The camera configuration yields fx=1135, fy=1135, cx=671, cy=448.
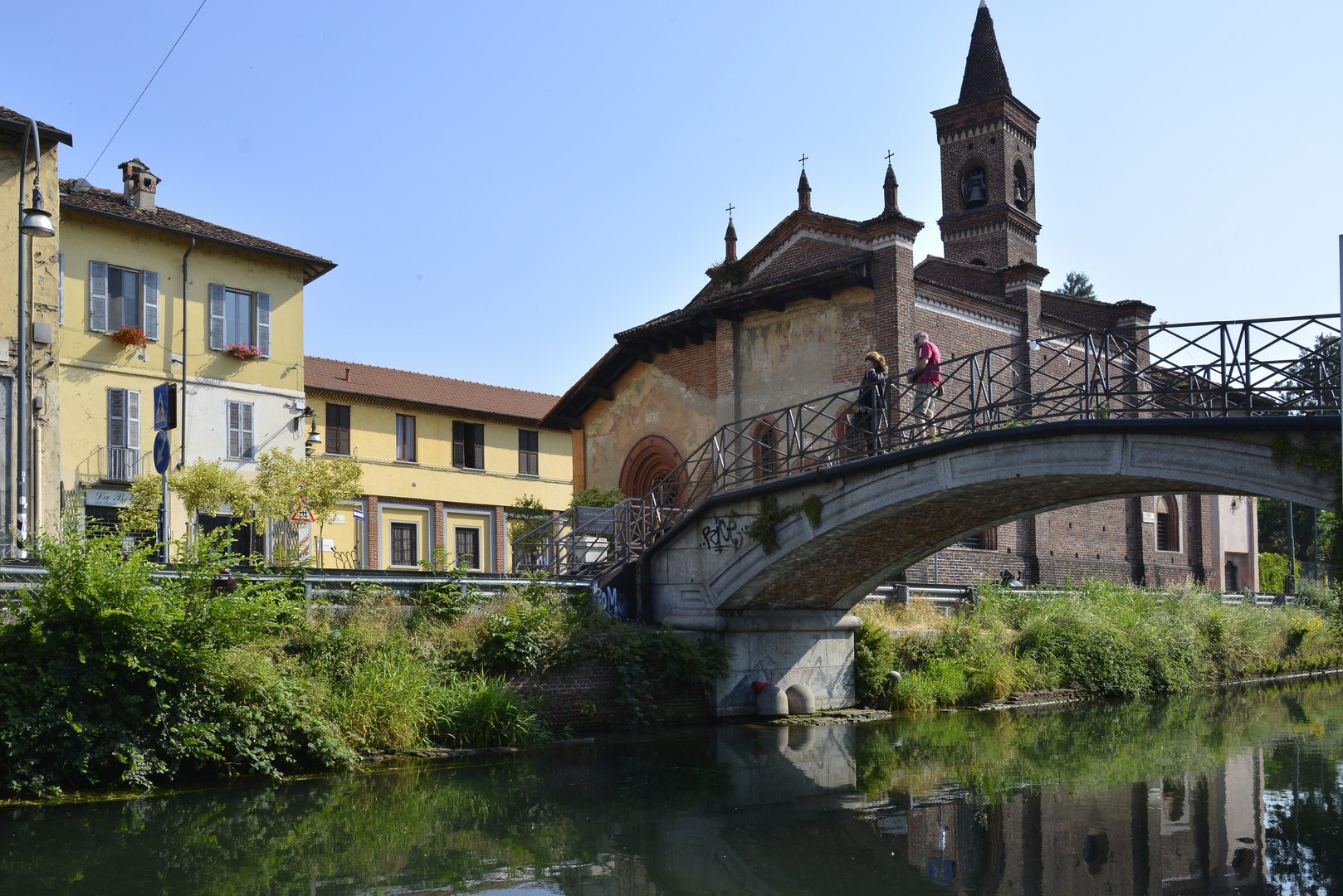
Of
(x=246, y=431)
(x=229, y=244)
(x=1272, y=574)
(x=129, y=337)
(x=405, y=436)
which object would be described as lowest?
(x=1272, y=574)

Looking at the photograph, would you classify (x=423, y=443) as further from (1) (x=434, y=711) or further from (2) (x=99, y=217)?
(1) (x=434, y=711)

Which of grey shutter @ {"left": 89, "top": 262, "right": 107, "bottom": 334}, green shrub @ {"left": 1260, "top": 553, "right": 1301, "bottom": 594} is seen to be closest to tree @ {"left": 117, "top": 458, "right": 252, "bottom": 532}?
grey shutter @ {"left": 89, "top": 262, "right": 107, "bottom": 334}

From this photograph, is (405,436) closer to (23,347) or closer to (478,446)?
(478,446)

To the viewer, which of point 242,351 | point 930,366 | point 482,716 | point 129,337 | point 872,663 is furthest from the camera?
point 242,351

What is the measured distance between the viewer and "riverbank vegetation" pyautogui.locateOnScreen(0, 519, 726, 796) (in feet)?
34.7

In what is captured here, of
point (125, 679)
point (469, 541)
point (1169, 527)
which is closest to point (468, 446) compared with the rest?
point (469, 541)

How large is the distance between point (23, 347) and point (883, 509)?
11.3 m

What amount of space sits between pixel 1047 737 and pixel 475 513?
2393cm

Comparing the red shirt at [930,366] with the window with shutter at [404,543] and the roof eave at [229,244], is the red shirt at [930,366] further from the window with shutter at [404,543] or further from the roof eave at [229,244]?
the window with shutter at [404,543]

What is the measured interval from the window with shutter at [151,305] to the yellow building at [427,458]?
847 cm

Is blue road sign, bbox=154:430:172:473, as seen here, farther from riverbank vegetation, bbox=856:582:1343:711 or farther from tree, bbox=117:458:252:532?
riverbank vegetation, bbox=856:582:1343:711

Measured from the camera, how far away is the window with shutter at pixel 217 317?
24.7m

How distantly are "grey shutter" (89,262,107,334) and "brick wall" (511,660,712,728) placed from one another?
13657mm

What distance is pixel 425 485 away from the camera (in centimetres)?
3462
